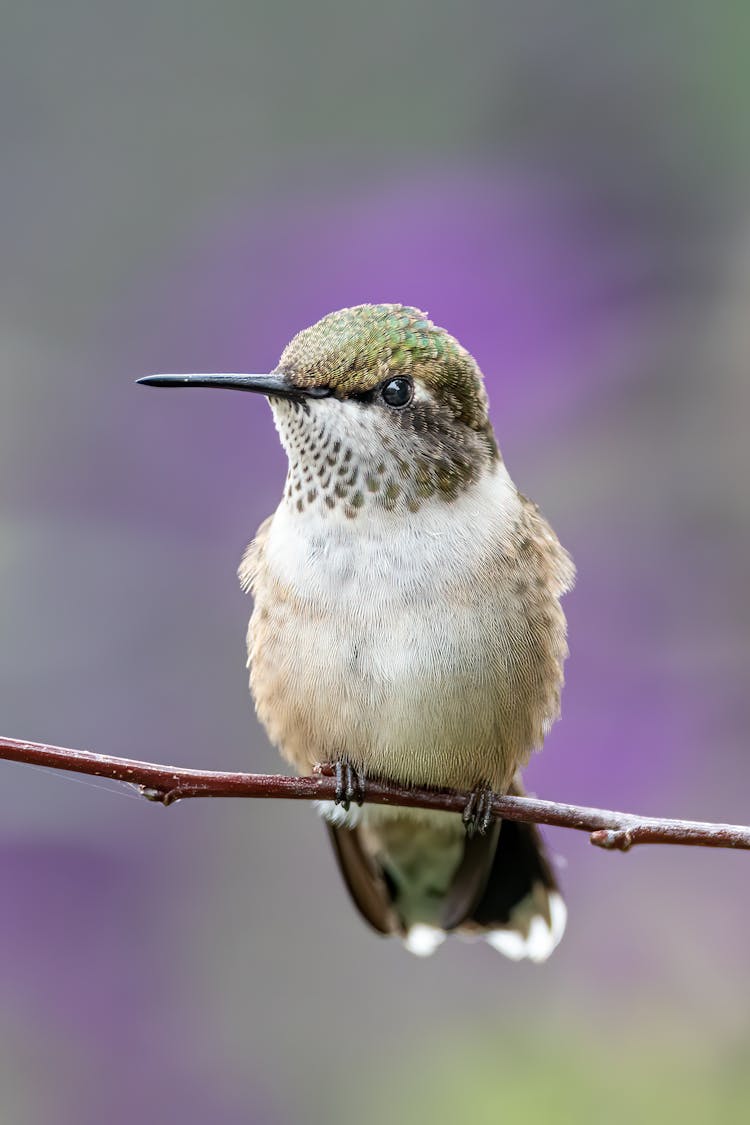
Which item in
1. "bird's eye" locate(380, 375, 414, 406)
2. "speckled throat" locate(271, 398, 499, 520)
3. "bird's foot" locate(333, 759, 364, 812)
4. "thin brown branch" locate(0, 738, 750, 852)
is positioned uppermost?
"bird's eye" locate(380, 375, 414, 406)

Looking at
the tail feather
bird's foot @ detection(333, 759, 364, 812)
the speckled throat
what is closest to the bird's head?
the speckled throat

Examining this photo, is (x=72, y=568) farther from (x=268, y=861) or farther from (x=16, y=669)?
(x=268, y=861)

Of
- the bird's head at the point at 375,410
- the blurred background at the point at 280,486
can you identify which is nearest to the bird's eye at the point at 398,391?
the bird's head at the point at 375,410

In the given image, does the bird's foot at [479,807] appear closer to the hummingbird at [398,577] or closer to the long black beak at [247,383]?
the hummingbird at [398,577]

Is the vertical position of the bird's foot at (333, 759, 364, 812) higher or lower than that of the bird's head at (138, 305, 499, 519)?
lower

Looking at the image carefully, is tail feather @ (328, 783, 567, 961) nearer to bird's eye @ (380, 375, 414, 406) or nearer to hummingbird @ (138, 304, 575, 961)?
hummingbird @ (138, 304, 575, 961)

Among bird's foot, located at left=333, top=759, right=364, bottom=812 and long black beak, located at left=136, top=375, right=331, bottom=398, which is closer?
long black beak, located at left=136, top=375, right=331, bottom=398

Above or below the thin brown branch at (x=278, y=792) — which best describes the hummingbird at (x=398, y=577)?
above

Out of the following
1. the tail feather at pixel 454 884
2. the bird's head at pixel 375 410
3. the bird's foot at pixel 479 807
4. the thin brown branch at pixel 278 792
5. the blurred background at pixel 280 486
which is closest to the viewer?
the thin brown branch at pixel 278 792
